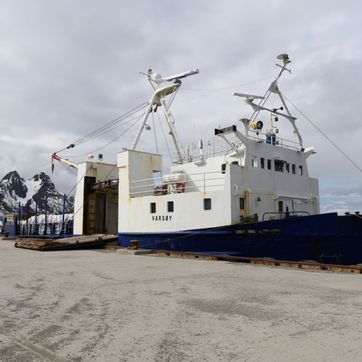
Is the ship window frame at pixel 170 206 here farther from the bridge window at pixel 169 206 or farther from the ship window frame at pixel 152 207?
the ship window frame at pixel 152 207

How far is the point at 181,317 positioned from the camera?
514 centimetres

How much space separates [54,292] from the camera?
697cm

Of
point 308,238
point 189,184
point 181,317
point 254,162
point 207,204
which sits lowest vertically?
point 181,317

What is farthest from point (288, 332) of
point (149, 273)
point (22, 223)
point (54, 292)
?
→ point (22, 223)

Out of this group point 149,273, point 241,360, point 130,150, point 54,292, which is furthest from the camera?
point 130,150

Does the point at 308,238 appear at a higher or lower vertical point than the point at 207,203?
lower

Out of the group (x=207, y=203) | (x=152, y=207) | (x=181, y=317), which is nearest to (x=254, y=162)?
(x=207, y=203)

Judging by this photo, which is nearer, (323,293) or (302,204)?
(323,293)

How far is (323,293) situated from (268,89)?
12460 mm

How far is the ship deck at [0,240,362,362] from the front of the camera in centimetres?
384

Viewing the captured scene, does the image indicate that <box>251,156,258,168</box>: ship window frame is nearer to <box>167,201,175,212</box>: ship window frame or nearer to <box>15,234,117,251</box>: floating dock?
<box>167,201,175,212</box>: ship window frame

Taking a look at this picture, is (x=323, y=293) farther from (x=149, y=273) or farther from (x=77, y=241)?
(x=77, y=241)

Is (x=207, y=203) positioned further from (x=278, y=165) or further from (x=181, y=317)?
(x=181, y=317)

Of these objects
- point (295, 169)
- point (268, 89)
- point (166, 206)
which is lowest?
point (166, 206)
